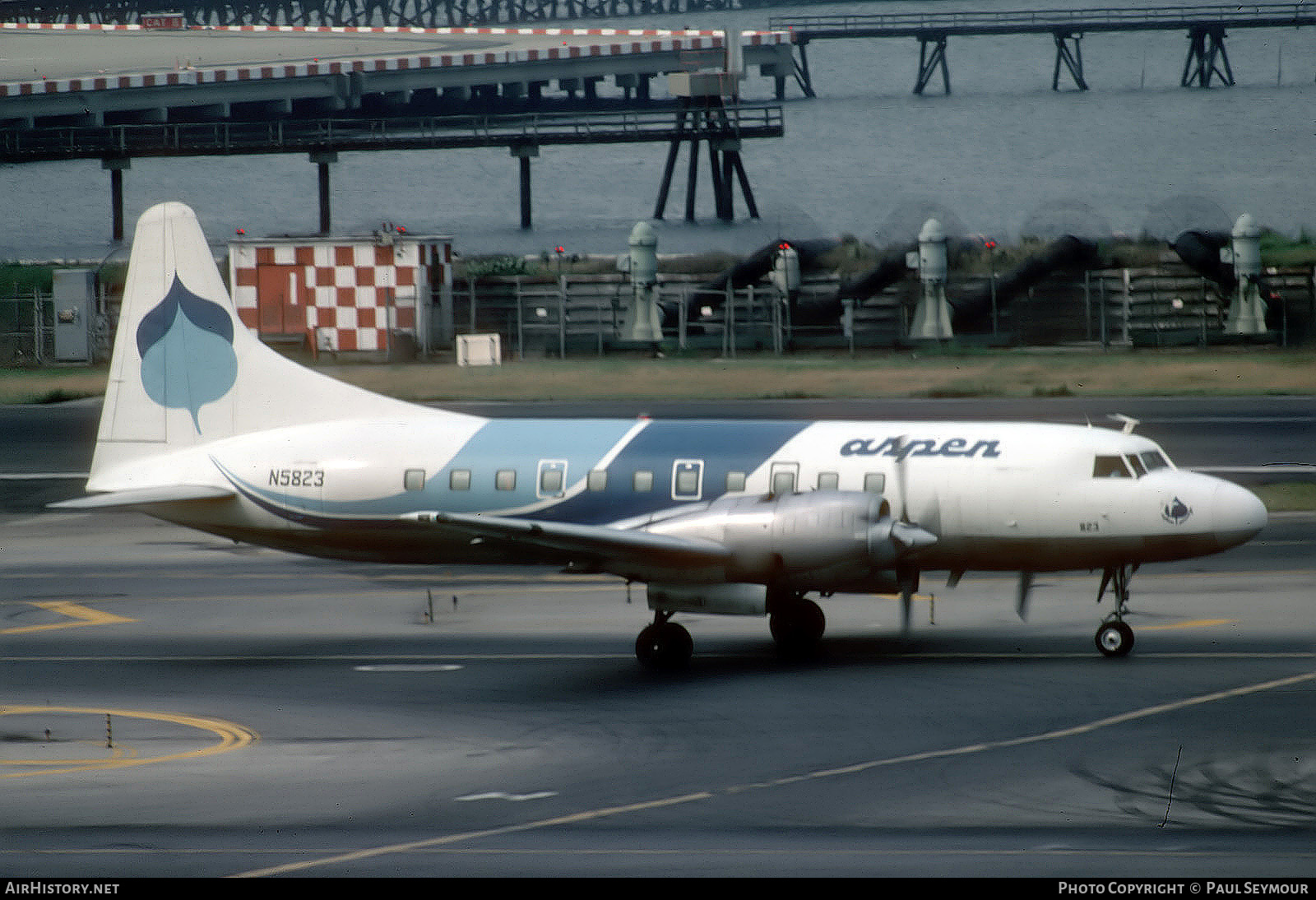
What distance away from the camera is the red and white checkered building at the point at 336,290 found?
64.7m

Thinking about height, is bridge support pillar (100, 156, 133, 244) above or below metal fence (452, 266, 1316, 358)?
above

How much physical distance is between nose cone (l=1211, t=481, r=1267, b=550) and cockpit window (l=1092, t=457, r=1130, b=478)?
1.32 m

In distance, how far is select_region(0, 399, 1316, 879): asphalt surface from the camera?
15.9m

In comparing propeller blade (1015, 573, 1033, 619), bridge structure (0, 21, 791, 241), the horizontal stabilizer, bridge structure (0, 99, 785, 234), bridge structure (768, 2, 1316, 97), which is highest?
bridge structure (768, 2, 1316, 97)

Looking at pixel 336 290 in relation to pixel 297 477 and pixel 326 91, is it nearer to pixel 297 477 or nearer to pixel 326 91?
pixel 297 477

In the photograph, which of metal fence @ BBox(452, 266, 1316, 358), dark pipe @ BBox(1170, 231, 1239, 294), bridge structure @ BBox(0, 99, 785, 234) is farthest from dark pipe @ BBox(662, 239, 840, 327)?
bridge structure @ BBox(0, 99, 785, 234)

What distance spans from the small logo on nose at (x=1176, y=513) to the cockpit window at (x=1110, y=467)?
0.78 metres

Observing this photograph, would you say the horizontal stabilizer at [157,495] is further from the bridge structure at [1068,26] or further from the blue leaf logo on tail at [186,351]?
the bridge structure at [1068,26]

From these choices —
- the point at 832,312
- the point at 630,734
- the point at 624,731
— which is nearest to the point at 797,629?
the point at 624,731

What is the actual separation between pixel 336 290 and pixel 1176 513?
4583 cm

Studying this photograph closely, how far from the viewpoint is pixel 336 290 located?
65.1 metres

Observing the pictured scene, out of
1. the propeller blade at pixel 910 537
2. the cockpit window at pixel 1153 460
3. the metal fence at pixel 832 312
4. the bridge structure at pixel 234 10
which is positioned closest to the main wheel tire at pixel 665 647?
the propeller blade at pixel 910 537

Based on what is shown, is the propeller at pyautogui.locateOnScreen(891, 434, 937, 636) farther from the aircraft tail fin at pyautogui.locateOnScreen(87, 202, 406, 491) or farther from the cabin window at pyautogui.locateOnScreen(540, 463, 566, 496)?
the aircraft tail fin at pyautogui.locateOnScreen(87, 202, 406, 491)
